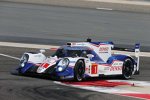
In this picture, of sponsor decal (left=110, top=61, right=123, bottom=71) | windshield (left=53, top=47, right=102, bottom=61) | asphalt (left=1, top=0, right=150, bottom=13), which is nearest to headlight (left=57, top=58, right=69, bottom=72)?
windshield (left=53, top=47, right=102, bottom=61)

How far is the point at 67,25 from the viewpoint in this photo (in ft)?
103

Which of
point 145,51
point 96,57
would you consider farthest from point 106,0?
point 96,57

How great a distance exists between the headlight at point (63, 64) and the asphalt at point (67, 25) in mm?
10552

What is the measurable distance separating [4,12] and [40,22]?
3822 mm

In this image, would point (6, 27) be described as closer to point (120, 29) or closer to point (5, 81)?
point (120, 29)

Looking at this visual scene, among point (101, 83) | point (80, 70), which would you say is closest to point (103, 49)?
point (101, 83)

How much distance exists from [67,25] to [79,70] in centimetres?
1663

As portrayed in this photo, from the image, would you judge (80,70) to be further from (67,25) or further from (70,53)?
(67,25)

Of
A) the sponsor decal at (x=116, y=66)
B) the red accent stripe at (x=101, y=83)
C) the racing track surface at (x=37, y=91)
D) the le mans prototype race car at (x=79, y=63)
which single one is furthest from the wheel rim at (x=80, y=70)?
the sponsor decal at (x=116, y=66)

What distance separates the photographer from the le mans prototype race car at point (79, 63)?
47.8 feet

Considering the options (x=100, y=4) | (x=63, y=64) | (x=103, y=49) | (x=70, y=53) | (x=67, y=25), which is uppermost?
Result: (x=100, y=4)

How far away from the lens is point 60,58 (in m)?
14.9

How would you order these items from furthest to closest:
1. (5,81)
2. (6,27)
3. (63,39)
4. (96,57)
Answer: (6,27) → (63,39) → (96,57) → (5,81)

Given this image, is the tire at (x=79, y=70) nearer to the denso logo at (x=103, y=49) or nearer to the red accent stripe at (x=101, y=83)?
the red accent stripe at (x=101, y=83)
